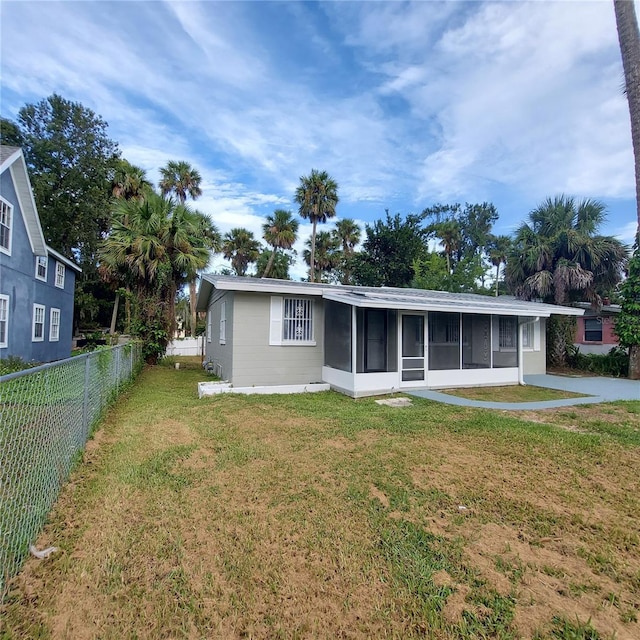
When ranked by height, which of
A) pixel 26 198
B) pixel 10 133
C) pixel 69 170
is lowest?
pixel 26 198

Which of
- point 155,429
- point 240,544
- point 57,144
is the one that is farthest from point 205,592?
point 57,144

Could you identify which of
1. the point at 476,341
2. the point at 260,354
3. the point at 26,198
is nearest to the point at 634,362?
the point at 476,341

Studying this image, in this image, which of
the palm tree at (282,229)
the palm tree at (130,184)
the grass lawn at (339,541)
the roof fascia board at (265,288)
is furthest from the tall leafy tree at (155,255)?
the palm tree at (282,229)

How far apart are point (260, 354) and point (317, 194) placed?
66.4 ft

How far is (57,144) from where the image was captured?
2425 centimetres

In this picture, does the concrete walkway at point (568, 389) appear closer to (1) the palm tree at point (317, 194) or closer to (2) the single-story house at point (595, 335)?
(2) the single-story house at point (595, 335)

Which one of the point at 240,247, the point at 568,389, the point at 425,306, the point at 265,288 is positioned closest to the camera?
the point at 265,288

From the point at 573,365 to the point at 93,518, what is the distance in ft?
55.4

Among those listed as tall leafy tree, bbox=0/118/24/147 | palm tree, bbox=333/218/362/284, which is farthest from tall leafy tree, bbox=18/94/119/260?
palm tree, bbox=333/218/362/284

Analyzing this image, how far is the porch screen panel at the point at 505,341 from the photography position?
11188 millimetres

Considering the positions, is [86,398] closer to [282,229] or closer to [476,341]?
[476,341]

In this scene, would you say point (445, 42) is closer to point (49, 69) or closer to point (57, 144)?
point (49, 69)

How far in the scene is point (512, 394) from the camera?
937 cm

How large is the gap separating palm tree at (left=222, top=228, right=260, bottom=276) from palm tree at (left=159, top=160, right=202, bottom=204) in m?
6.18
